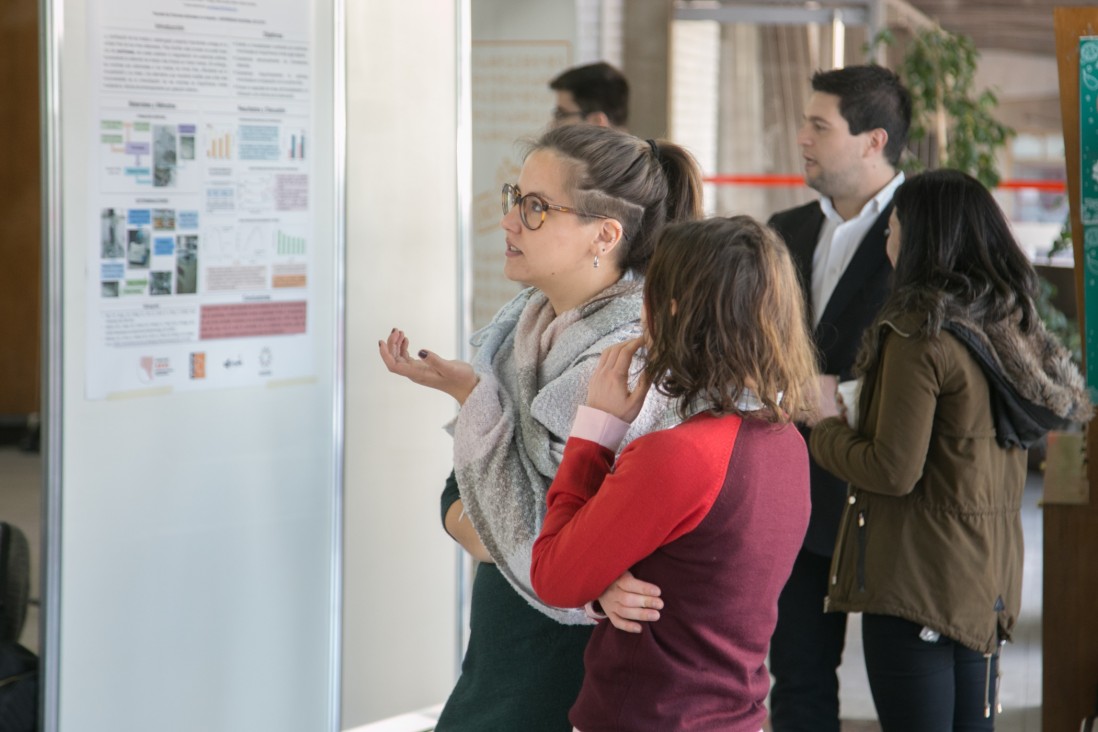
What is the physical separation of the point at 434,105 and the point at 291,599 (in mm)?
1279

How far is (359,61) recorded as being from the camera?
9.89 feet

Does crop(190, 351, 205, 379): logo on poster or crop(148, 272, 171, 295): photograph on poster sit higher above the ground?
crop(148, 272, 171, 295): photograph on poster

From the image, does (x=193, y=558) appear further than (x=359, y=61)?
No

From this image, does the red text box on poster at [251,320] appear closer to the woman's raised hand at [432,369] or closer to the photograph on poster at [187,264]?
the photograph on poster at [187,264]

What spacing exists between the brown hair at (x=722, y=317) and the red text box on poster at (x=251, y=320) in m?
1.42

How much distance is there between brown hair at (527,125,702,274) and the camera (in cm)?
185

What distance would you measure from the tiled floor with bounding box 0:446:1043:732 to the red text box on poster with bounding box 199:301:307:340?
0.46 metres

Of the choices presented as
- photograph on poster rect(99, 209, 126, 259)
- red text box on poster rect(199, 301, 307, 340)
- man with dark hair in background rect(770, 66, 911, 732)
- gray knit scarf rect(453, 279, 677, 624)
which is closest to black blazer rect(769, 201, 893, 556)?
man with dark hair in background rect(770, 66, 911, 732)

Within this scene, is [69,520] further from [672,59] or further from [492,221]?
[672,59]

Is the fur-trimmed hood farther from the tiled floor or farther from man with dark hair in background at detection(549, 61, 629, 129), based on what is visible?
man with dark hair in background at detection(549, 61, 629, 129)

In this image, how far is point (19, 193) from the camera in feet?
9.43

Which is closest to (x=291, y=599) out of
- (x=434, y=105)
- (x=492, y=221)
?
(x=434, y=105)

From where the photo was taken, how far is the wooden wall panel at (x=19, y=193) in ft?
9.00

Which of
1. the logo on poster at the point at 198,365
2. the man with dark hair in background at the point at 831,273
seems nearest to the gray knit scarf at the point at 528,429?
the logo on poster at the point at 198,365
